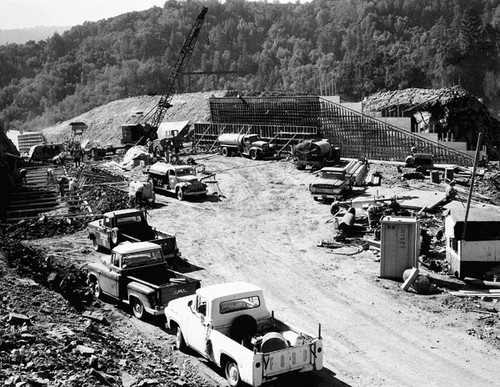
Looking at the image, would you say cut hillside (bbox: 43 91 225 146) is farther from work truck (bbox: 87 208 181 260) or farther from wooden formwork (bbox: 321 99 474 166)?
A: work truck (bbox: 87 208 181 260)

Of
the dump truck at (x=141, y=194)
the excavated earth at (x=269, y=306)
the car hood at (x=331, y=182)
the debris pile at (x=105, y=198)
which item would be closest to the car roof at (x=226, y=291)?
the excavated earth at (x=269, y=306)

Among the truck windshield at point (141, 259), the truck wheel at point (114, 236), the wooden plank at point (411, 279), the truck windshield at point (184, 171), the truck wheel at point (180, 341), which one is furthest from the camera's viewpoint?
the truck windshield at point (184, 171)

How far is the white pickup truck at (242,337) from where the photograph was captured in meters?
12.1

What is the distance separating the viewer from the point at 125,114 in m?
83.5

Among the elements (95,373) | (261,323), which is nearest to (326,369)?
(261,323)

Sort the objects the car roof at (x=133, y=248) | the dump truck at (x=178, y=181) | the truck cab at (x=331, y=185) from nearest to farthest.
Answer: the car roof at (x=133, y=248) < the truck cab at (x=331, y=185) < the dump truck at (x=178, y=181)

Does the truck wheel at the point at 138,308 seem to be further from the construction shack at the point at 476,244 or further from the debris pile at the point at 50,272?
the construction shack at the point at 476,244

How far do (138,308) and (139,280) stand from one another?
0.76 metres

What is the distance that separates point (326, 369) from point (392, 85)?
89289 mm

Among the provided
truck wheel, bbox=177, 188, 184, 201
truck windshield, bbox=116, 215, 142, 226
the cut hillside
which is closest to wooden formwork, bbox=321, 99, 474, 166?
truck wheel, bbox=177, 188, 184, 201

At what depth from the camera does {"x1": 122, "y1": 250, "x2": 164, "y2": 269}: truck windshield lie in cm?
1769

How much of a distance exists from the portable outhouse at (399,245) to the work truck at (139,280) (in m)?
6.68

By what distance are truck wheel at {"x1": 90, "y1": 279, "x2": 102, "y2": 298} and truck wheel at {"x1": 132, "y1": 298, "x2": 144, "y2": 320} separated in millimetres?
1848

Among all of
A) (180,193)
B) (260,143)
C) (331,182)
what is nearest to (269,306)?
(331,182)
